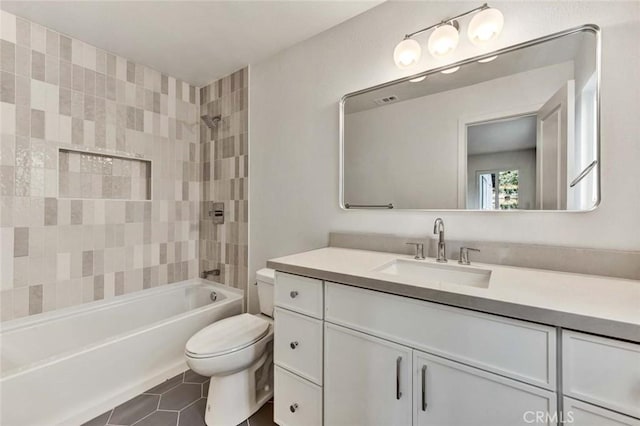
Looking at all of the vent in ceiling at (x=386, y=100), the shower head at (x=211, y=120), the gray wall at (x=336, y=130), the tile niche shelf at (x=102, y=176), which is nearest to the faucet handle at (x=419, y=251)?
the gray wall at (x=336, y=130)

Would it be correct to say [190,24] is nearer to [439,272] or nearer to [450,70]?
[450,70]

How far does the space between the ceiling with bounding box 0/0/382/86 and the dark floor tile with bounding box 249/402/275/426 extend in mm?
2381

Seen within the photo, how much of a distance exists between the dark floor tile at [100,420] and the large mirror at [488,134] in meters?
1.84

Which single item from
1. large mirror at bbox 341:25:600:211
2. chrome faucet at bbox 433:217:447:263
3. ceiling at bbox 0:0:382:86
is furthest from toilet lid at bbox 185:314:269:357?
ceiling at bbox 0:0:382:86

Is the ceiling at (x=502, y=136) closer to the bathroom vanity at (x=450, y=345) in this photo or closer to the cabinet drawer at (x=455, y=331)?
the bathroom vanity at (x=450, y=345)

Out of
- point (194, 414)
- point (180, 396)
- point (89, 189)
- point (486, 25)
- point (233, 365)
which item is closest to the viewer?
point (486, 25)

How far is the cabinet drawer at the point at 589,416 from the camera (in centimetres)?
65

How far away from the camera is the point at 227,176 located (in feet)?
8.16

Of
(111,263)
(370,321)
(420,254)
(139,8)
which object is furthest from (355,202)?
(111,263)

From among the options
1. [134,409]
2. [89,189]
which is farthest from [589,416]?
[89,189]

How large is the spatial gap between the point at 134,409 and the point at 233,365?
2.37 feet

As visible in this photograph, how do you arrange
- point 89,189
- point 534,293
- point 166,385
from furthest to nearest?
1. point 89,189
2. point 166,385
3. point 534,293

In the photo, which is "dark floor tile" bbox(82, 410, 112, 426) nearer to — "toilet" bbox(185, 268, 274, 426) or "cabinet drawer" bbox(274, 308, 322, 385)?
"toilet" bbox(185, 268, 274, 426)

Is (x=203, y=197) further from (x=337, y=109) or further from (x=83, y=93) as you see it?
(x=337, y=109)
